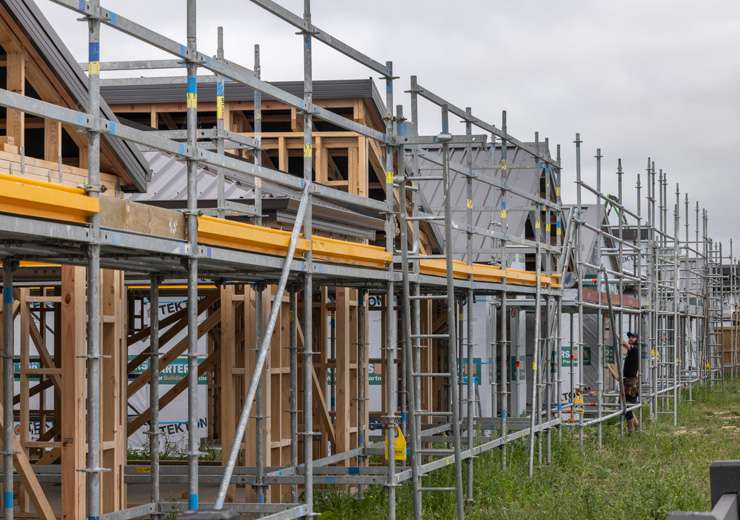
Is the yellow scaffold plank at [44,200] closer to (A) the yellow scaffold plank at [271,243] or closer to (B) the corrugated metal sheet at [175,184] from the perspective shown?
(A) the yellow scaffold plank at [271,243]

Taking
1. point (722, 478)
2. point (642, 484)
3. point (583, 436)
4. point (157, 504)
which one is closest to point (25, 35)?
point (157, 504)

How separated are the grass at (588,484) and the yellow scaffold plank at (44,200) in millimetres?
6556

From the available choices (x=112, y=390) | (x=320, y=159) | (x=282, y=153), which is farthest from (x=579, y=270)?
(x=112, y=390)

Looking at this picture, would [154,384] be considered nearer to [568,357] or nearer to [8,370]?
[8,370]

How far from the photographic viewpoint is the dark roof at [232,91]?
1770 centimetres

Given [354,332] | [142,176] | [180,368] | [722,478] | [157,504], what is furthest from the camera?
[180,368]

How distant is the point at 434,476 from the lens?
624 inches

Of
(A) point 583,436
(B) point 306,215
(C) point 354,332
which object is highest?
(B) point 306,215

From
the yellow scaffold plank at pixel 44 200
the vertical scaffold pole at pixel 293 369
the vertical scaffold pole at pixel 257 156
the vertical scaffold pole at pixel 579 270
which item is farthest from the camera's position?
the vertical scaffold pole at pixel 579 270

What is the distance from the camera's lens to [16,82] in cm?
1082

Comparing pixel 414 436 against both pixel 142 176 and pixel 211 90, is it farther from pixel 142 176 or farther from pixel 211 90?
pixel 211 90

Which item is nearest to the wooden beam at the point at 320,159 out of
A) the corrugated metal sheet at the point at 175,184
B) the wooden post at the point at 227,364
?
the corrugated metal sheet at the point at 175,184

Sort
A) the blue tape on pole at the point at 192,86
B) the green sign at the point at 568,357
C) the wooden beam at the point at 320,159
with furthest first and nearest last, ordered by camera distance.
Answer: the green sign at the point at 568,357, the wooden beam at the point at 320,159, the blue tape on pole at the point at 192,86

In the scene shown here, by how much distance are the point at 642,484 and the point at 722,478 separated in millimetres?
7634
